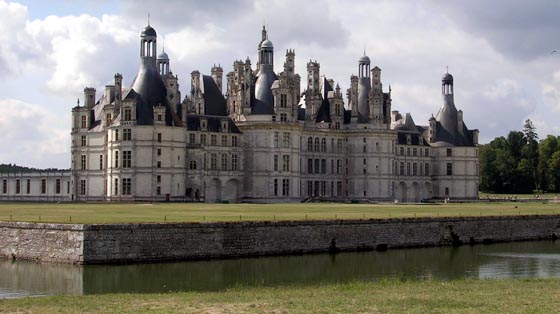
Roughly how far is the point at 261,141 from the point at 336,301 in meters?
67.4

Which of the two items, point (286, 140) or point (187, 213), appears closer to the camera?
point (187, 213)

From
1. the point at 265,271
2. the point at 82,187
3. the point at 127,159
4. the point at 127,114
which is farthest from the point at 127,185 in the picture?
the point at 265,271

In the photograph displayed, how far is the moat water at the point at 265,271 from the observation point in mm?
29616

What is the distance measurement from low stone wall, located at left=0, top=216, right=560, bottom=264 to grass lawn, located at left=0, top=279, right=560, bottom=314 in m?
11.0

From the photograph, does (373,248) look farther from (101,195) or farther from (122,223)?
(101,195)

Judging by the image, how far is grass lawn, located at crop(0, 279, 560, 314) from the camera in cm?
2073

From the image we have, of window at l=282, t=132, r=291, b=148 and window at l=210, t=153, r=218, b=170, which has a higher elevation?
window at l=282, t=132, r=291, b=148

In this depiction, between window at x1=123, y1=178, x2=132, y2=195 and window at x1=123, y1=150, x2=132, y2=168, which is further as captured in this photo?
window at x1=123, y1=150, x2=132, y2=168

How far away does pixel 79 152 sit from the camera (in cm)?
8531

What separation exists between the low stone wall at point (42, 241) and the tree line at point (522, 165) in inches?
3959

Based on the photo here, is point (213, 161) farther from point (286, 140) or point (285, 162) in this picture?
point (286, 140)

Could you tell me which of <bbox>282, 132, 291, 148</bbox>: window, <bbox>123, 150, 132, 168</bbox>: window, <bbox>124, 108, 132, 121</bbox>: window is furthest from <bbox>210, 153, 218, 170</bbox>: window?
<bbox>124, 108, 132, 121</bbox>: window

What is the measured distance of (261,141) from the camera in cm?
8925

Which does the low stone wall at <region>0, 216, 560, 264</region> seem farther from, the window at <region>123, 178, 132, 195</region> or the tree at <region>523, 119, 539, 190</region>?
the tree at <region>523, 119, 539, 190</region>
